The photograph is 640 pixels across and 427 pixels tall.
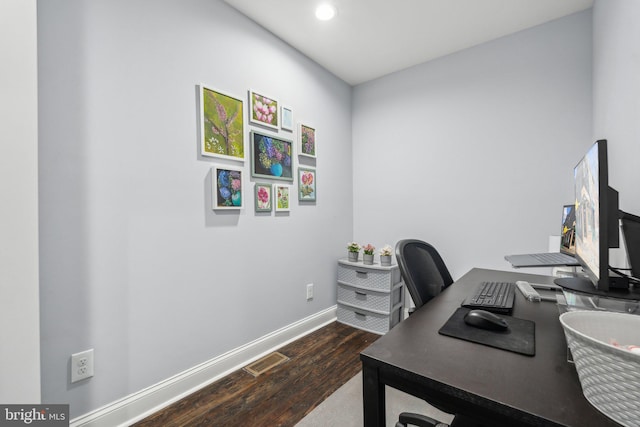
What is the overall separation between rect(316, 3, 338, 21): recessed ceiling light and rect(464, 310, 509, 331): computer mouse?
2.12m

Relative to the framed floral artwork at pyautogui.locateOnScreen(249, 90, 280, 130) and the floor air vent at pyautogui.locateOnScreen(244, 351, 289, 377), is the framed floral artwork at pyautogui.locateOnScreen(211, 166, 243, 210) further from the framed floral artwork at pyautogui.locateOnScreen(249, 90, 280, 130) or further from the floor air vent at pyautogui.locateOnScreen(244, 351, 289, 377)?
the floor air vent at pyautogui.locateOnScreen(244, 351, 289, 377)

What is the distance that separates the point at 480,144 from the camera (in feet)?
7.92

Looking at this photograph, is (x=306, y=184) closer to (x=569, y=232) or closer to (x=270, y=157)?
(x=270, y=157)

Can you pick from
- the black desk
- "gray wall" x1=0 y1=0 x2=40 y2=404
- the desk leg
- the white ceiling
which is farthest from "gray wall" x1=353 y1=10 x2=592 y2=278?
"gray wall" x1=0 y1=0 x2=40 y2=404

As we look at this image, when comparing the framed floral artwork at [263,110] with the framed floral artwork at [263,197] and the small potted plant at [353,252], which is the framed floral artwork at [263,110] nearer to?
the framed floral artwork at [263,197]

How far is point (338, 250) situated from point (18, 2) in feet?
8.54

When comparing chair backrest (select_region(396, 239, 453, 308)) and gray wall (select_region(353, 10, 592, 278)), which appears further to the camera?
A: gray wall (select_region(353, 10, 592, 278))

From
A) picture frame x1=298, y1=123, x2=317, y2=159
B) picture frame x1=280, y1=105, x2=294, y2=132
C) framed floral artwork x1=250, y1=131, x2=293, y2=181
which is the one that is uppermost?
picture frame x1=280, y1=105, x2=294, y2=132

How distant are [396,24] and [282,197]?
161cm

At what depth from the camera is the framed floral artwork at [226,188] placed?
1.84 meters

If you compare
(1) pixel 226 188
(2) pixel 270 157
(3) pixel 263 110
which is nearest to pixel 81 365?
(1) pixel 226 188

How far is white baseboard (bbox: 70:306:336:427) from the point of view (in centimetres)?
139

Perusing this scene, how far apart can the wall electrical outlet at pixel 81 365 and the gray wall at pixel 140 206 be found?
0.03 metres

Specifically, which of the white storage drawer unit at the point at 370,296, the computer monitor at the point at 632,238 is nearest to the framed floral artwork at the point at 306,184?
the white storage drawer unit at the point at 370,296
